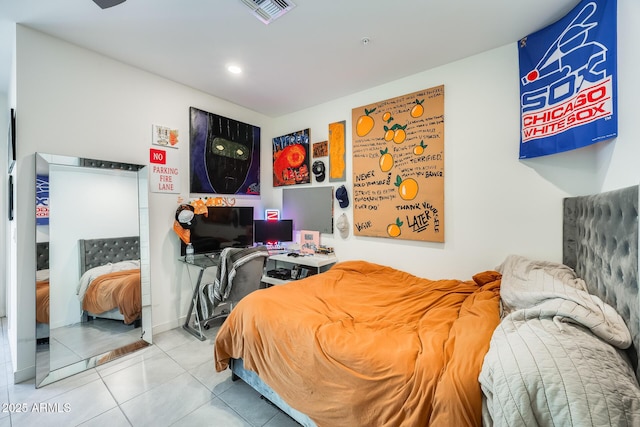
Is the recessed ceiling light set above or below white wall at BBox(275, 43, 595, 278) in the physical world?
above

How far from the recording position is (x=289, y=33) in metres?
2.04

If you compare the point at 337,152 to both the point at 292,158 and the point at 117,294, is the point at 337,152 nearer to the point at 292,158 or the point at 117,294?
the point at 292,158

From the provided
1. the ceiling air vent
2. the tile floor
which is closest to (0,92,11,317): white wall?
the tile floor

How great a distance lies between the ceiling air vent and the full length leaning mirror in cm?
184

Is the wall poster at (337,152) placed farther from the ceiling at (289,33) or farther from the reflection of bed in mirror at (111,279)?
the reflection of bed in mirror at (111,279)

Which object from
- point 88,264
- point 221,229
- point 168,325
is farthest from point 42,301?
point 221,229

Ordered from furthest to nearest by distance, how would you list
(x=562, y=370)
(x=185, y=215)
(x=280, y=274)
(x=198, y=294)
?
(x=280, y=274) < (x=185, y=215) < (x=198, y=294) < (x=562, y=370)

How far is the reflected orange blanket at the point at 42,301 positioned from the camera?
2.00m

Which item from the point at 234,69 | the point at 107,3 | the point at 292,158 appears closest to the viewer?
the point at 107,3

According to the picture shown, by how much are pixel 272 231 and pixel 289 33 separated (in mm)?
2329

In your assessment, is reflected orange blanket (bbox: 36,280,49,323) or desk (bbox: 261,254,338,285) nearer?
reflected orange blanket (bbox: 36,280,49,323)

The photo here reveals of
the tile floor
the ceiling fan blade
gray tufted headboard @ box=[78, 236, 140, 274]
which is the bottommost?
the tile floor

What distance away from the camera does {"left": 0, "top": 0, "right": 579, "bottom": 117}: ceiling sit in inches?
70.3

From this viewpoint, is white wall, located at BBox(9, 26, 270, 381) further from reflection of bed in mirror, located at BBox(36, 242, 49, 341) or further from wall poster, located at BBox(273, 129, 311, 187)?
wall poster, located at BBox(273, 129, 311, 187)
